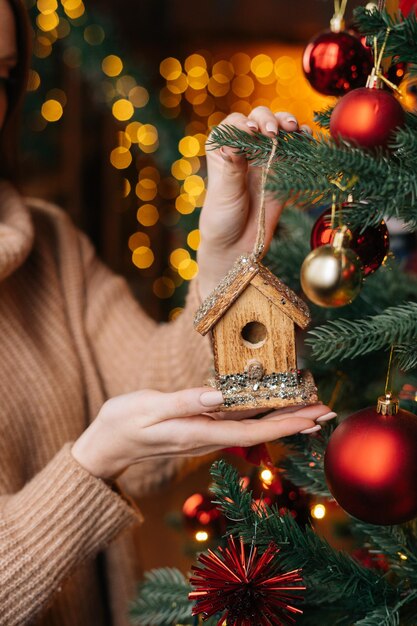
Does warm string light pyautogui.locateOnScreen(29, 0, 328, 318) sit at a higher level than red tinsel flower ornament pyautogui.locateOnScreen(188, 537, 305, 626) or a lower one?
higher

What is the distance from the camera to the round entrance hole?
68 centimetres

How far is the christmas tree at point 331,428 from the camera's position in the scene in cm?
51

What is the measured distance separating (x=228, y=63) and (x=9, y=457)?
9.73 feet

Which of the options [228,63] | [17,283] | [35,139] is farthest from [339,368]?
[228,63]

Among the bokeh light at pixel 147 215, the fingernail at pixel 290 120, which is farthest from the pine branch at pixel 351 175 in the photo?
the bokeh light at pixel 147 215

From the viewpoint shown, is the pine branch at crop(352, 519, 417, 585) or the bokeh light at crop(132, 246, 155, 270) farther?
the bokeh light at crop(132, 246, 155, 270)

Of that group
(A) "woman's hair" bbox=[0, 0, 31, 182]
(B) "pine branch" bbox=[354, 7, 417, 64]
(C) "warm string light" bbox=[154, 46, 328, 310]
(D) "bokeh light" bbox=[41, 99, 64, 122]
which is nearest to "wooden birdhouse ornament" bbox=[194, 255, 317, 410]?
(B) "pine branch" bbox=[354, 7, 417, 64]

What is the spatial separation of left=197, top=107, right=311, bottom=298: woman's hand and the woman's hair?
515 mm

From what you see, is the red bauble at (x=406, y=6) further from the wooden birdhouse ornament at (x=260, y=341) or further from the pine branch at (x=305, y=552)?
the pine branch at (x=305, y=552)

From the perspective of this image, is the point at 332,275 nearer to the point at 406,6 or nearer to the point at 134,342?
the point at 406,6

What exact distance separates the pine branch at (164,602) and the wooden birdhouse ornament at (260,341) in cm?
28

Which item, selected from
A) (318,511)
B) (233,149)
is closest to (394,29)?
(233,149)

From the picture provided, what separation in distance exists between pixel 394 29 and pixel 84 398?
810 mm

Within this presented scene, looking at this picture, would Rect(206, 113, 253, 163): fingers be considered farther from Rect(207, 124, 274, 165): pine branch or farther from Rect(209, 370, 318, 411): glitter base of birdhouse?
Rect(209, 370, 318, 411): glitter base of birdhouse
